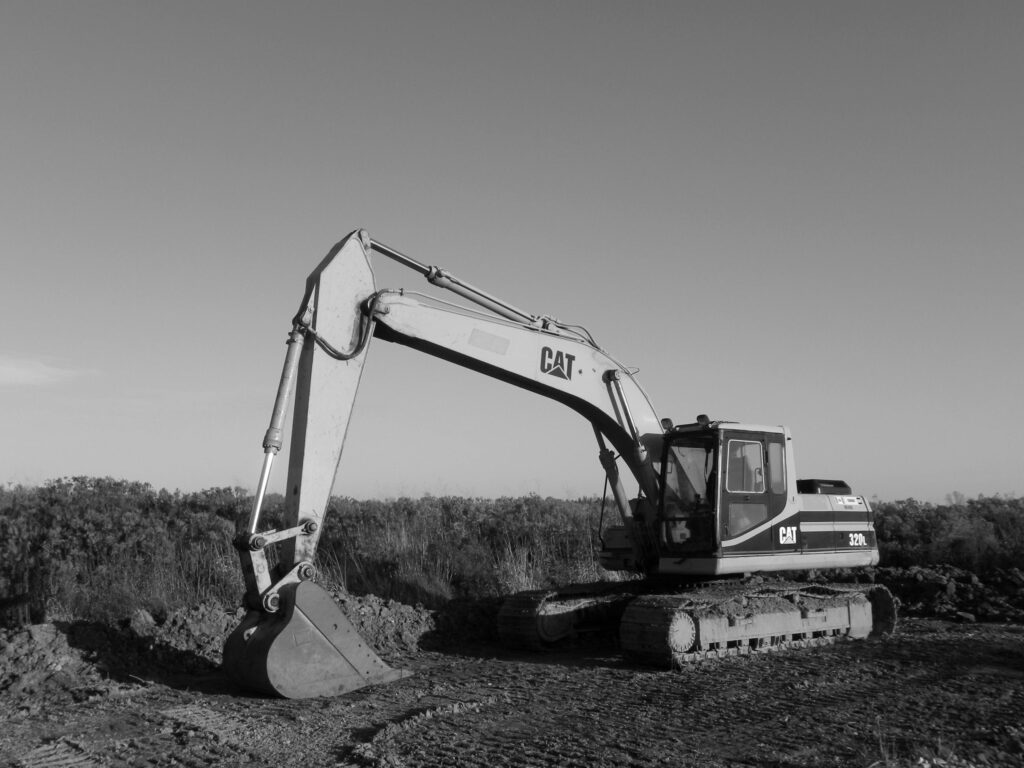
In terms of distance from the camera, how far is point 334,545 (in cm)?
1825

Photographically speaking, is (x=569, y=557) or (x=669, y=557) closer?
(x=669, y=557)

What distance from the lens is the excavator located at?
8.42 metres

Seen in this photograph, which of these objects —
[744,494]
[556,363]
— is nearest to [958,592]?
[744,494]

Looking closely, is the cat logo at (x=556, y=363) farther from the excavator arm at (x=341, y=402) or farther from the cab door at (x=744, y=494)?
the cab door at (x=744, y=494)

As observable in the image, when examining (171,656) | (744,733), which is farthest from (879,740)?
(171,656)

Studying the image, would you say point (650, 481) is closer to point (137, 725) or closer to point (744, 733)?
point (744, 733)

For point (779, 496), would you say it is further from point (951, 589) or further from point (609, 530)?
point (951, 589)

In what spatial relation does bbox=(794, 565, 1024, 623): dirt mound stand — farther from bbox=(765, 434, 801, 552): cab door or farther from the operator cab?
the operator cab

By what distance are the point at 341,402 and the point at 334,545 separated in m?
9.70

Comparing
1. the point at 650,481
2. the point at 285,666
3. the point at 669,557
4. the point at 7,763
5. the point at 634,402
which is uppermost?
the point at 634,402

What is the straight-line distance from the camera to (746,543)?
1120cm

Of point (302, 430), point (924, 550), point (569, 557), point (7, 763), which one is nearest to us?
point (7, 763)

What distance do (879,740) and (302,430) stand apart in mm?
5450

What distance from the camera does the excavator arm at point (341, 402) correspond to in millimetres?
8281
